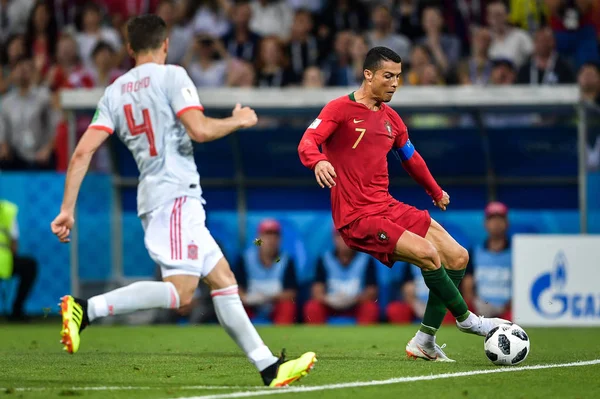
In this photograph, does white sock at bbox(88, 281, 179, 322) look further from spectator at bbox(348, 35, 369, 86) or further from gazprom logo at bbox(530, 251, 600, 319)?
spectator at bbox(348, 35, 369, 86)

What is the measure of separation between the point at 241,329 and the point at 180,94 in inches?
54.0

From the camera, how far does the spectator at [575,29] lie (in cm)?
1580

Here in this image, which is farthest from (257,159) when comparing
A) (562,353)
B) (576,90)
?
(562,353)

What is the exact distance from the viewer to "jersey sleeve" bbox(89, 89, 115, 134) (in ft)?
21.8

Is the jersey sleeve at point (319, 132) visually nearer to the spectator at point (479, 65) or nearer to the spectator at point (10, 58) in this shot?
the spectator at point (479, 65)

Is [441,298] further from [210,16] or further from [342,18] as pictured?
[210,16]

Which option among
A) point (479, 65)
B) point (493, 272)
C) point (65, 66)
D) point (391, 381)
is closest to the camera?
point (391, 381)

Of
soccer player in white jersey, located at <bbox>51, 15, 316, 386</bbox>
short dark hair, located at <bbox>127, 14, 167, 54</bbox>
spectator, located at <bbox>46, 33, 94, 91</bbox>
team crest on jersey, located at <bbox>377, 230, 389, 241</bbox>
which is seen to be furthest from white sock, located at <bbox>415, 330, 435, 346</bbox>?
spectator, located at <bbox>46, 33, 94, 91</bbox>

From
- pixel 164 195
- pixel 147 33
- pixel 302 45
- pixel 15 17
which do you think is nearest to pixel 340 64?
pixel 302 45

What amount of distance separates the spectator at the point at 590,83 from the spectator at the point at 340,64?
309cm

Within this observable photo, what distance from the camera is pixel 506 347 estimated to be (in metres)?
7.87

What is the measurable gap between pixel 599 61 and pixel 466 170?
2.28 meters

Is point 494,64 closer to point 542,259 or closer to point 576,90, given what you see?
point 576,90

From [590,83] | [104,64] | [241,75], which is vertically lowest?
[590,83]
